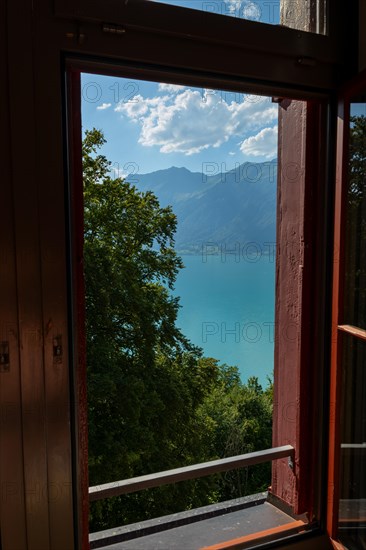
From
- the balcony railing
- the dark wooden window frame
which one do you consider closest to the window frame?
the dark wooden window frame

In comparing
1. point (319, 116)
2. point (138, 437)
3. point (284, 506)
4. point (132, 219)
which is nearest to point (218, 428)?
point (138, 437)

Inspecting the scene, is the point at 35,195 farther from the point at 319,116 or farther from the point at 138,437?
the point at 138,437

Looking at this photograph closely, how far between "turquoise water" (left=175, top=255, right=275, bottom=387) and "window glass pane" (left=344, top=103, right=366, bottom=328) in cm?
39

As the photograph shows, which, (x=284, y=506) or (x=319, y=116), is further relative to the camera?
(x=284, y=506)

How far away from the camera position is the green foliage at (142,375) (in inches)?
278

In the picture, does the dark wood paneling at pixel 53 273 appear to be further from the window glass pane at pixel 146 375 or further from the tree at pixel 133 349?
the tree at pixel 133 349

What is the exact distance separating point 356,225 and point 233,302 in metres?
1.11

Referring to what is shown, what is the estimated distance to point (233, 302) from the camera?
2416 millimetres

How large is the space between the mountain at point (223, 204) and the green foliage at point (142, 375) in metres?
4.49

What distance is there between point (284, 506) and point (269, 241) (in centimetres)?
114

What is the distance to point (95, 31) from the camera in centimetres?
105

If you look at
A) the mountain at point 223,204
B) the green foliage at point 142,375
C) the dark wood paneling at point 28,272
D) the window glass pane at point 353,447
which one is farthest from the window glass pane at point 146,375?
the dark wood paneling at point 28,272

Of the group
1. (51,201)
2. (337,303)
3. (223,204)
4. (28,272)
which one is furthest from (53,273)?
(223,204)

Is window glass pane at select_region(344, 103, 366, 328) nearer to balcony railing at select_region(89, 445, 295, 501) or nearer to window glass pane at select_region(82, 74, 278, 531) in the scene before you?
balcony railing at select_region(89, 445, 295, 501)
